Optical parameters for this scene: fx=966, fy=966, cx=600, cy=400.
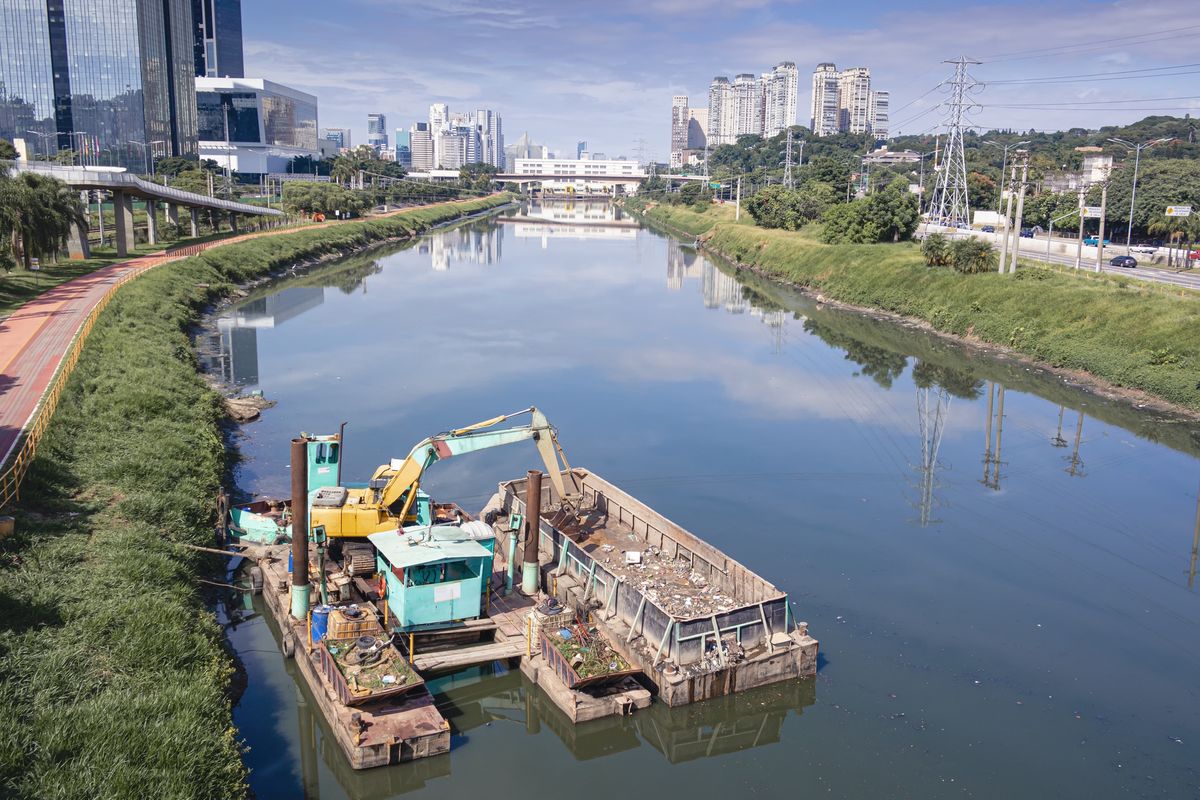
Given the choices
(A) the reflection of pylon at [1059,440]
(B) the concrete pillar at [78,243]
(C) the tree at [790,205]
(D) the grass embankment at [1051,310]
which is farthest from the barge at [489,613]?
(C) the tree at [790,205]

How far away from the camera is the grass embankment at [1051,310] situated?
3562cm

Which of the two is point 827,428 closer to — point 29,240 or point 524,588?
point 524,588

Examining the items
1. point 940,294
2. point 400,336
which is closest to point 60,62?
point 400,336

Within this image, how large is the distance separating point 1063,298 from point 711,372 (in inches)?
663

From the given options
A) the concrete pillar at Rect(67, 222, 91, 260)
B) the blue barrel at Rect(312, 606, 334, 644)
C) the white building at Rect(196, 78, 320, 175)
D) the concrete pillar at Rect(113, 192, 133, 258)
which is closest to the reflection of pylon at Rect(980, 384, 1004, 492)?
the blue barrel at Rect(312, 606, 334, 644)

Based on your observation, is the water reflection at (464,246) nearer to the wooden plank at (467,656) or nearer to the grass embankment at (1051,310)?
the grass embankment at (1051,310)

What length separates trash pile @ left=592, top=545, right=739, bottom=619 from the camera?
1606 cm

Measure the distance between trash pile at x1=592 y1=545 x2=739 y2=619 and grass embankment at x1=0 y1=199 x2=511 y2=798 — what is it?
6.87m

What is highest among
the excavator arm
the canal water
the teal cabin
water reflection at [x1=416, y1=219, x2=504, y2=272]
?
water reflection at [x1=416, y1=219, x2=504, y2=272]

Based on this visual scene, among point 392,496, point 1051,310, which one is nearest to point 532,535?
point 392,496

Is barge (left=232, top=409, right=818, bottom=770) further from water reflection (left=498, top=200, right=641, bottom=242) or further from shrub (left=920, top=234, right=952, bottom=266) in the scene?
water reflection (left=498, top=200, right=641, bottom=242)

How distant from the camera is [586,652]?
14.7 meters

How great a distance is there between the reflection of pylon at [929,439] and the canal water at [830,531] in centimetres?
13

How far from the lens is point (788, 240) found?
76.6 m
